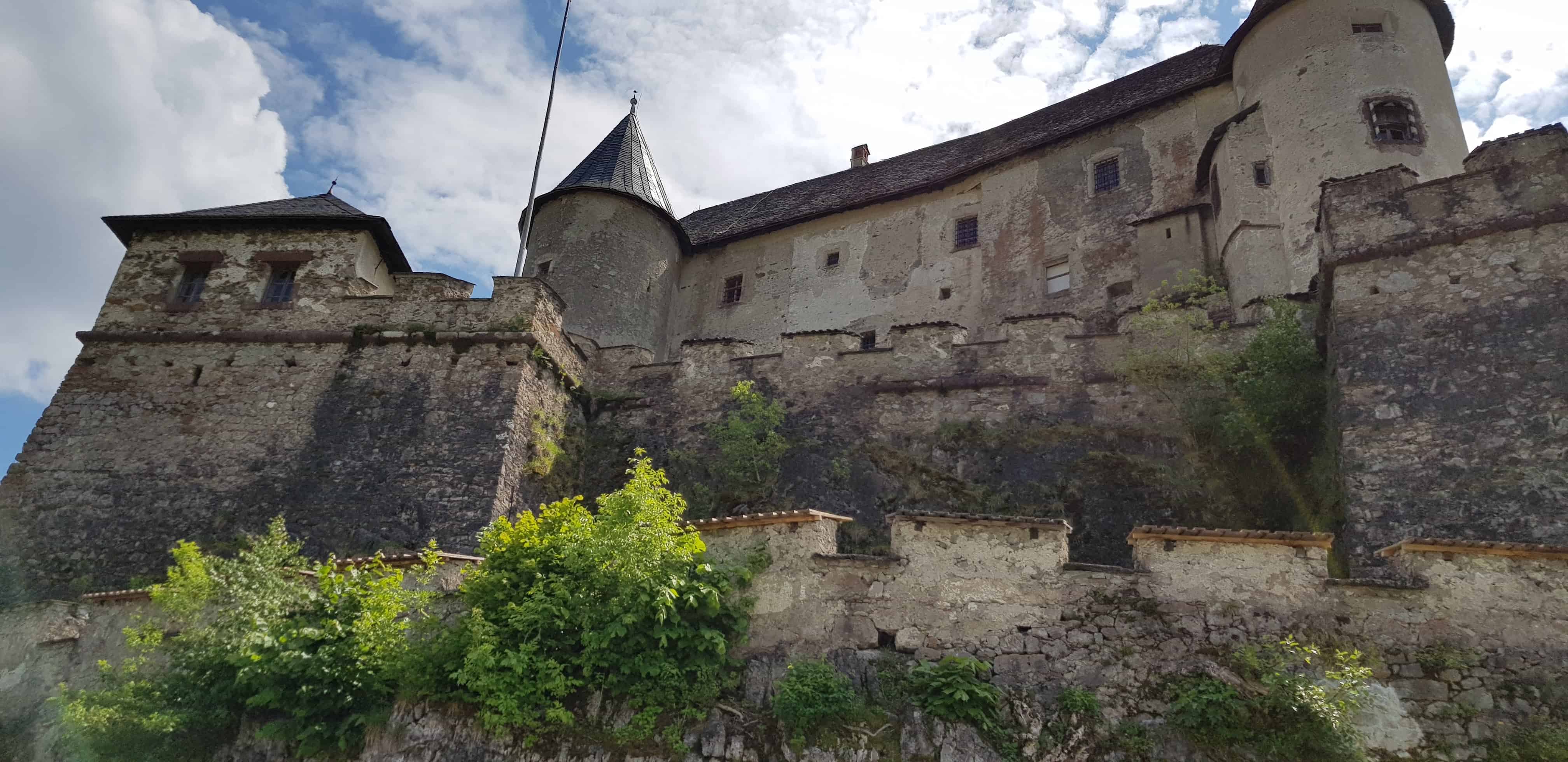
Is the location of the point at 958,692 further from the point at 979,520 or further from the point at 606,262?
the point at 606,262

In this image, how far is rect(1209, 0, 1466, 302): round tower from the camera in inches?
692

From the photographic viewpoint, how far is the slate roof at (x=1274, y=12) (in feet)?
63.1

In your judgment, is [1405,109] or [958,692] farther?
[1405,109]

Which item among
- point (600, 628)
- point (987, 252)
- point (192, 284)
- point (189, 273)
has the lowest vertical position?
Result: point (600, 628)

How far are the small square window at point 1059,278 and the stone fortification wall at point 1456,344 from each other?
878cm

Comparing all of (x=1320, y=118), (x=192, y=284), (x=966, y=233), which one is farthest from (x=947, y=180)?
(x=192, y=284)

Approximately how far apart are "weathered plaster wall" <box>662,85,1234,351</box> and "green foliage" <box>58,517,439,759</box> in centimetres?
1206

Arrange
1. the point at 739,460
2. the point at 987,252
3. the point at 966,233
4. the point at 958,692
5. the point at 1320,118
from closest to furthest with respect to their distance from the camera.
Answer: the point at 958,692, the point at 739,460, the point at 1320,118, the point at 987,252, the point at 966,233

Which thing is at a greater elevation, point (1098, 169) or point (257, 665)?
point (1098, 169)

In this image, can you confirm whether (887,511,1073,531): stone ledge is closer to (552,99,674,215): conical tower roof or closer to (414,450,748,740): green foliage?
(414,450,748,740): green foliage

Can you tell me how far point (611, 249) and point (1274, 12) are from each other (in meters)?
15.2

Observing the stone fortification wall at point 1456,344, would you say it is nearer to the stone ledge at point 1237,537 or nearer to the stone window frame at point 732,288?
the stone ledge at point 1237,537

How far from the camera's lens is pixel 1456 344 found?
40.9 feet

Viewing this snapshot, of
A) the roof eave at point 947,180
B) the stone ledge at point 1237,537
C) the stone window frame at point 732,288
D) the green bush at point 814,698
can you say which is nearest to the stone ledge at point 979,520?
the stone ledge at point 1237,537
